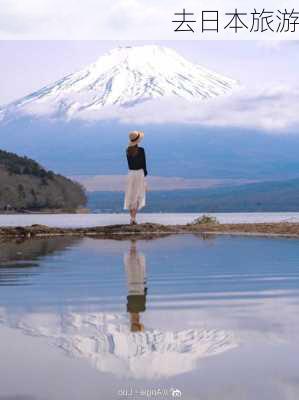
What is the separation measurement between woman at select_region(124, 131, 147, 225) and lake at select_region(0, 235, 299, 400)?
7567 mm

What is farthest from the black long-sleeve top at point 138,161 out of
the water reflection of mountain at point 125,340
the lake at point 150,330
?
the water reflection of mountain at point 125,340

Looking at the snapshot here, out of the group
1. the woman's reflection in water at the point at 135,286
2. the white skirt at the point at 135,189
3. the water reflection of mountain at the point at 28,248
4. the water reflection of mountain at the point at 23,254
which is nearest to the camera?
the woman's reflection in water at the point at 135,286

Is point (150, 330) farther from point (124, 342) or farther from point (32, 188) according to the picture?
point (32, 188)

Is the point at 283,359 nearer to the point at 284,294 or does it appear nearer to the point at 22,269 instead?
the point at 284,294

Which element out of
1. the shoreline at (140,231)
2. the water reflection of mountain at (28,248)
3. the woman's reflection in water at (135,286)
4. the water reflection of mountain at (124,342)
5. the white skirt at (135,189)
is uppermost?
the white skirt at (135,189)

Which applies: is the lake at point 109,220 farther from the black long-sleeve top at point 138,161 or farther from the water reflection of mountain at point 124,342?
the water reflection of mountain at point 124,342

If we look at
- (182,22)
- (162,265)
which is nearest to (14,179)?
(182,22)

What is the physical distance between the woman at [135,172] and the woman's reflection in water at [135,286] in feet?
17.2

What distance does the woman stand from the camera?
760 inches

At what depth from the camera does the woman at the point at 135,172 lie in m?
19.3

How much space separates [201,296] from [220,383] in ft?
11.8

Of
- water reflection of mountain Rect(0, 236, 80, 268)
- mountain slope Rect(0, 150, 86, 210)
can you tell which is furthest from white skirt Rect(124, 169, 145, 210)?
mountain slope Rect(0, 150, 86, 210)

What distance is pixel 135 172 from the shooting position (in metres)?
19.5

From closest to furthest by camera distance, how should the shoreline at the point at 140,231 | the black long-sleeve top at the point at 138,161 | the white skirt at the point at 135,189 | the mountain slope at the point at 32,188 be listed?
the black long-sleeve top at the point at 138,161
the white skirt at the point at 135,189
the shoreline at the point at 140,231
the mountain slope at the point at 32,188
